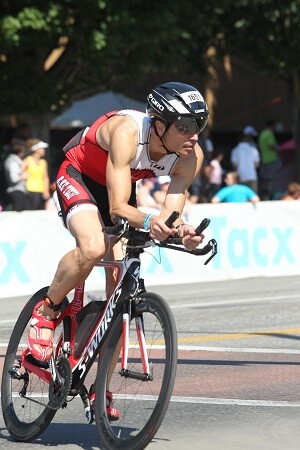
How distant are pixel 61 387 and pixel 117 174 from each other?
113 cm

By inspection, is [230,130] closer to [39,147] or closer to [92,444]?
[39,147]

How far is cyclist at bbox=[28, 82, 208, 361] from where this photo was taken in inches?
229

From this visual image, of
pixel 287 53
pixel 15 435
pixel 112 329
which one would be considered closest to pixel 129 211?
pixel 112 329

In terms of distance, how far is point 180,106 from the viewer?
230 inches

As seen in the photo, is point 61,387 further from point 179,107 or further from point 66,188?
point 179,107

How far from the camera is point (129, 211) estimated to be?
5.76m

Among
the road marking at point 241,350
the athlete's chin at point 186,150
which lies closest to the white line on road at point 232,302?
the road marking at point 241,350

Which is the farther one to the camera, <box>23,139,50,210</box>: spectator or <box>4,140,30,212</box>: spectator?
<box>23,139,50,210</box>: spectator

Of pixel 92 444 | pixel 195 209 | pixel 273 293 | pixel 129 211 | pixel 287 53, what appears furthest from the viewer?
pixel 287 53

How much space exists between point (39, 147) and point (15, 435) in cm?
1263

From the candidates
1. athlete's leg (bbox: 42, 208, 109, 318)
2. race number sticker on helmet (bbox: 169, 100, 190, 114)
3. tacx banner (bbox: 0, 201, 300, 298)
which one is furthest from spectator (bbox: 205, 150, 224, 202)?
race number sticker on helmet (bbox: 169, 100, 190, 114)

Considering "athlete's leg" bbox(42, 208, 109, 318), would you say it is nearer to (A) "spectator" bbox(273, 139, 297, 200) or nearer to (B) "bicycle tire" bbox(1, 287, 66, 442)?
(B) "bicycle tire" bbox(1, 287, 66, 442)

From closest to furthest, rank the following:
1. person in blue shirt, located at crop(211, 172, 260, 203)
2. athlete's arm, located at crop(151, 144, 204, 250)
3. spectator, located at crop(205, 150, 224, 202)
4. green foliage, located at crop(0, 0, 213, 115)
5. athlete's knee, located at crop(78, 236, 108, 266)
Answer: athlete's knee, located at crop(78, 236, 108, 266), athlete's arm, located at crop(151, 144, 204, 250), person in blue shirt, located at crop(211, 172, 260, 203), green foliage, located at crop(0, 0, 213, 115), spectator, located at crop(205, 150, 224, 202)

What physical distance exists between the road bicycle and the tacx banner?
8359 millimetres
